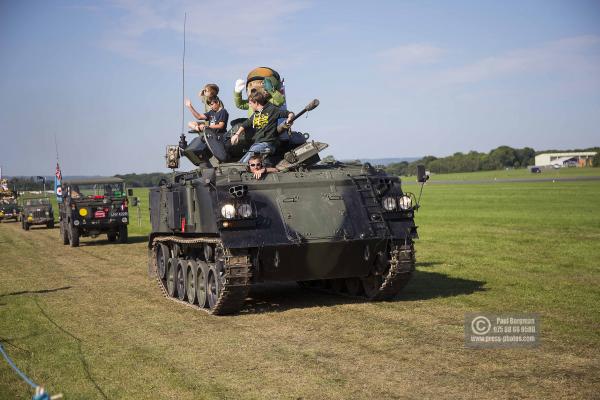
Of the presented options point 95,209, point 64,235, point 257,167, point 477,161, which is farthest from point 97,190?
point 477,161

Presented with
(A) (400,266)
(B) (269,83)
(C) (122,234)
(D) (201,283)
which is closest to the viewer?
(A) (400,266)

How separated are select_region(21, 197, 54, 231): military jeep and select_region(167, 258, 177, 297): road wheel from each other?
31881 mm

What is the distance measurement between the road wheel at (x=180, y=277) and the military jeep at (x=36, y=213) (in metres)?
32.8

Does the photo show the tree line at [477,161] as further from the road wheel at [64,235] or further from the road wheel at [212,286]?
the road wheel at [212,286]

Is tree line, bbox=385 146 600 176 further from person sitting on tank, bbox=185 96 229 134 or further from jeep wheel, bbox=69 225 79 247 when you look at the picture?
person sitting on tank, bbox=185 96 229 134

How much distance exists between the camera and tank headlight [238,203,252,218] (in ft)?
44.2

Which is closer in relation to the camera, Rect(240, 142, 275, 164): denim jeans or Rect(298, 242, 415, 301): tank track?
Rect(298, 242, 415, 301): tank track

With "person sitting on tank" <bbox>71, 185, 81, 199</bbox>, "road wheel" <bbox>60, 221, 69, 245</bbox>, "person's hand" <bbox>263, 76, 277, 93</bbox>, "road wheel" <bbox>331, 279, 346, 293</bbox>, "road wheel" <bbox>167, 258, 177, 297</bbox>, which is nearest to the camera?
"person's hand" <bbox>263, 76, 277, 93</bbox>

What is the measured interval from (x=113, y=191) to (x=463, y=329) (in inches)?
952

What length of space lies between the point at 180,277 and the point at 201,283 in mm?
1477

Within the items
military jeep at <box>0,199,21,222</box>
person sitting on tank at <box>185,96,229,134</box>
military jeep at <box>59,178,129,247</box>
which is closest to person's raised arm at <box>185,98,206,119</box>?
person sitting on tank at <box>185,96,229,134</box>

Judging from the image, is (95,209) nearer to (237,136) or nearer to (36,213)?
(36,213)

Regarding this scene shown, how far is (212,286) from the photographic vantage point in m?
14.7

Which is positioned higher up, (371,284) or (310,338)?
(371,284)
